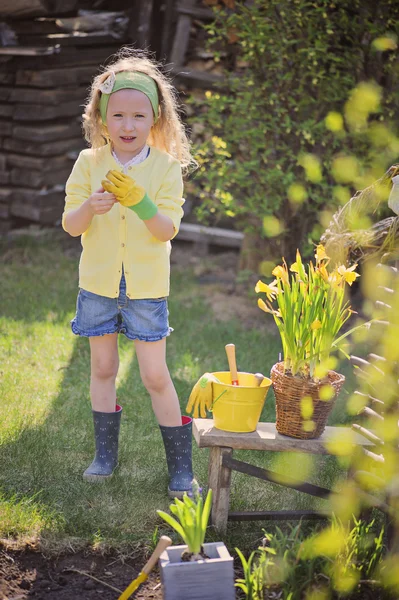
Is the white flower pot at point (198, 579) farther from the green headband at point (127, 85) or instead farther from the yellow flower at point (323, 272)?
the green headband at point (127, 85)


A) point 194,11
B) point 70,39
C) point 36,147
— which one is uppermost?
point 194,11

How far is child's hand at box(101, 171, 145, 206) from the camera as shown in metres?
2.61

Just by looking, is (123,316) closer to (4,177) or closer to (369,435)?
(369,435)

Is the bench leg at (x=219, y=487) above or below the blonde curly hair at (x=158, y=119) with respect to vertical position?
below

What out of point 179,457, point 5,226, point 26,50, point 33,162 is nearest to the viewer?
point 179,457

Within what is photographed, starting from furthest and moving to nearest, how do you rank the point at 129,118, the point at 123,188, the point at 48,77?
the point at 48,77 < the point at 129,118 < the point at 123,188

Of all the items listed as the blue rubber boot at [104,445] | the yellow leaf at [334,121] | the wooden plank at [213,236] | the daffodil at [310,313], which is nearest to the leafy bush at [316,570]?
the daffodil at [310,313]

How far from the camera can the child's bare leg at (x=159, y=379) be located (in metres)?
3.00

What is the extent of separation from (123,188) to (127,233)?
1.08ft

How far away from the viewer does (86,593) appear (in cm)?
240

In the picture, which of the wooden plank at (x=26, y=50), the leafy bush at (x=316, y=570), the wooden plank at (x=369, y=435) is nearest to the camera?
the leafy bush at (x=316, y=570)

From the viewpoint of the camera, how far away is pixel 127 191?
8.62ft

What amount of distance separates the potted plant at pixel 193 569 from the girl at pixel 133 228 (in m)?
0.81

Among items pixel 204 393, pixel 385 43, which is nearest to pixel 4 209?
pixel 385 43
